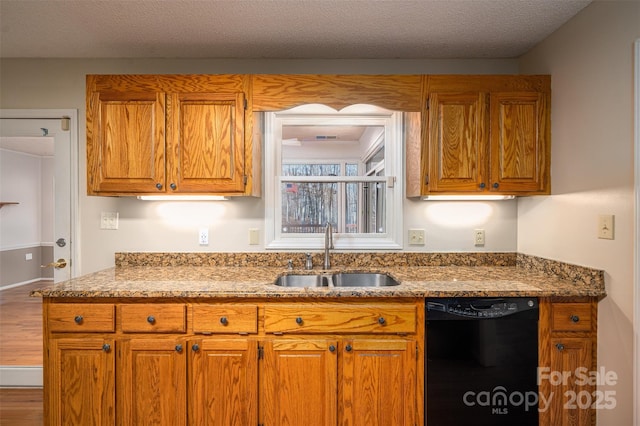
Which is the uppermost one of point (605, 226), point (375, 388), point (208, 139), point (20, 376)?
point (208, 139)

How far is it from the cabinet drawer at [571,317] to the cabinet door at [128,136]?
2.33 metres

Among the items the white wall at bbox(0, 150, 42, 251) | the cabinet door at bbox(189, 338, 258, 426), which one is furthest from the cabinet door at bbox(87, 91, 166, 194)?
the cabinet door at bbox(189, 338, 258, 426)

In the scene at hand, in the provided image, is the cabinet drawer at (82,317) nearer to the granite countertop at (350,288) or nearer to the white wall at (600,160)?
the granite countertop at (350,288)

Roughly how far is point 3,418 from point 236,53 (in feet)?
9.35

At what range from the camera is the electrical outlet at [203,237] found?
8.46 ft

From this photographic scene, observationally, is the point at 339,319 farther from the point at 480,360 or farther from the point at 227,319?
the point at 480,360

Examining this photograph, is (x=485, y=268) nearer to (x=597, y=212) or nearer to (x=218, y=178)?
(x=597, y=212)

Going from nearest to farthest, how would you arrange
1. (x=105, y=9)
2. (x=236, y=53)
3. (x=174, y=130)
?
(x=105, y=9) < (x=174, y=130) < (x=236, y=53)

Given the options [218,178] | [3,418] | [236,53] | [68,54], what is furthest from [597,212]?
[3,418]

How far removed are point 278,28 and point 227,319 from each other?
5.64 ft

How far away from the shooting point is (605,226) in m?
1.79

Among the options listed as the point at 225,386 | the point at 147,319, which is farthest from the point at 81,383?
the point at 225,386

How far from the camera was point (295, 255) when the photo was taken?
8.37ft

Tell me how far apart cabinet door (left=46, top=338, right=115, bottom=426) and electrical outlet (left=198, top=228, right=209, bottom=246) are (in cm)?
90
